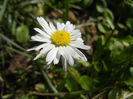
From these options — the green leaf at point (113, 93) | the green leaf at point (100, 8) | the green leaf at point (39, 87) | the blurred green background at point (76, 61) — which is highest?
the green leaf at point (100, 8)

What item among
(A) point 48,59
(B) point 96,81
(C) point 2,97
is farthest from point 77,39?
(C) point 2,97

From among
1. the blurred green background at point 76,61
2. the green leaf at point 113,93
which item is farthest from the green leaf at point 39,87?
the green leaf at point 113,93

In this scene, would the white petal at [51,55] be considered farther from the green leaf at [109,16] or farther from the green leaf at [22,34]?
the green leaf at [109,16]

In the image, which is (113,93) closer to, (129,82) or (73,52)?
(129,82)

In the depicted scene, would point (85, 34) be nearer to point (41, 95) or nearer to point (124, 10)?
point (124, 10)

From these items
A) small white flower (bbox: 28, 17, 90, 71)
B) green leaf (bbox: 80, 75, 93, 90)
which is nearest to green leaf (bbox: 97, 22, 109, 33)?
green leaf (bbox: 80, 75, 93, 90)

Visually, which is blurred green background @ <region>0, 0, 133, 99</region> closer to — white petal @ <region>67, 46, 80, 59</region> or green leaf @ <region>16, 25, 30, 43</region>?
green leaf @ <region>16, 25, 30, 43</region>

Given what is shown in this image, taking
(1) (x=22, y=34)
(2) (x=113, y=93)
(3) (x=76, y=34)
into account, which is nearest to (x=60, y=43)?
(3) (x=76, y=34)
